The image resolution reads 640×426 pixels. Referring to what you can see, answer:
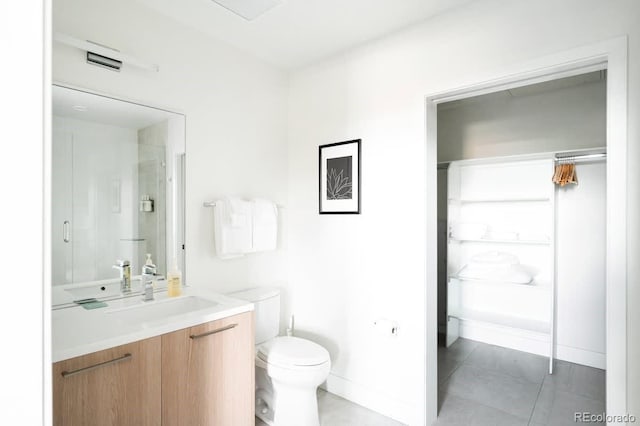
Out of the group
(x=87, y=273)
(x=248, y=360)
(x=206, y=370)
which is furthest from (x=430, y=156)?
(x=87, y=273)

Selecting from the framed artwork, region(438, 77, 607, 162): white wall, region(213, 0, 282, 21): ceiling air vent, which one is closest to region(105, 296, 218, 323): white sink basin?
the framed artwork

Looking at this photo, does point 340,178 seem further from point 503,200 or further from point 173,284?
point 503,200

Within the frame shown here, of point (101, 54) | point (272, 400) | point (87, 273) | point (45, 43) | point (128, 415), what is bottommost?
point (272, 400)

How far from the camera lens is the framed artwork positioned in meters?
2.41

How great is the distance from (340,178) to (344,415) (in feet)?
5.35

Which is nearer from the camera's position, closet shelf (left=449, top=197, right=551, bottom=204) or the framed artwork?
the framed artwork

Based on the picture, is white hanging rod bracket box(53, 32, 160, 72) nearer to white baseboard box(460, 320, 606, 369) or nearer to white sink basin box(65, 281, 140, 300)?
white sink basin box(65, 281, 140, 300)

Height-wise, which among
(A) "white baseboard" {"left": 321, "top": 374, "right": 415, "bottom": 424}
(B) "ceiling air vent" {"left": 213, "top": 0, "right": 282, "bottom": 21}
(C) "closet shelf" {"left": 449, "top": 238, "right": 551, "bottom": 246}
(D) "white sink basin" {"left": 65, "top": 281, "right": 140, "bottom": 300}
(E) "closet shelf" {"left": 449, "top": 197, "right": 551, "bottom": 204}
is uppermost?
(B) "ceiling air vent" {"left": 213, "top": 0, "right": 282, "bottom": 21}

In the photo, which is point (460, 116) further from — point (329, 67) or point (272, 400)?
point (272, 400)

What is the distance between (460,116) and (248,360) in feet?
10.5

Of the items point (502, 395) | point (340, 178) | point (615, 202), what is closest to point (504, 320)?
point (502, 395)

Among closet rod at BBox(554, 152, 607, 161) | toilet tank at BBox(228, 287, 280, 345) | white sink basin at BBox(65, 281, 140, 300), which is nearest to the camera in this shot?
white sink basin at BBox(65, 281, 140, 300)

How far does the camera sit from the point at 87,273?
178 centimetres

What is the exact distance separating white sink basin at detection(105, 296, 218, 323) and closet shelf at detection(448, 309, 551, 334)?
258 cm
